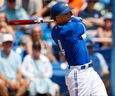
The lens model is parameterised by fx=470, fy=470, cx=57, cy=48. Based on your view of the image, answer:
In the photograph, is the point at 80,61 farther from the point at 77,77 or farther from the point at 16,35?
the point at 16,35

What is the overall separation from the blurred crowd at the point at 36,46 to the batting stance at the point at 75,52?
1518 mm

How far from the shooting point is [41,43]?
343 inches

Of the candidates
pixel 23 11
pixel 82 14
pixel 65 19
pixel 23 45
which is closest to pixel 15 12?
pixel 23 11

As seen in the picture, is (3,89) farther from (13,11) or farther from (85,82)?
(85,82)

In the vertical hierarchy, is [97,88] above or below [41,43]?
below

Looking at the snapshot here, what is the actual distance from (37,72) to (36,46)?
45 centimetres

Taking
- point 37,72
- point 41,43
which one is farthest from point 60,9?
point 41,43

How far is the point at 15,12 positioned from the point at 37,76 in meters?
1.64

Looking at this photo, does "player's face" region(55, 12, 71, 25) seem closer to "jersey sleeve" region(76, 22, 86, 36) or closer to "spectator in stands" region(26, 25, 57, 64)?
"jersey sleeve" region(76, 22, 86, 36)

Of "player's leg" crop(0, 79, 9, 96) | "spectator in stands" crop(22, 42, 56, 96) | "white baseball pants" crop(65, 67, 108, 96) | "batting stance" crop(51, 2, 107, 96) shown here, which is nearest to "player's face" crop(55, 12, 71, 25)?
"batting stance" crop(51, 2, 107, 96)

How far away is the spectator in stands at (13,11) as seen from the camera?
356 inches

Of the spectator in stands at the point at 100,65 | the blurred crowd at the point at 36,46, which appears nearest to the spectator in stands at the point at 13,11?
the blurred crowd at the point at 36,46

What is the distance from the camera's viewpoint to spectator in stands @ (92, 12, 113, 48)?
938 centimetres

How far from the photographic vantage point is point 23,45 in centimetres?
876
